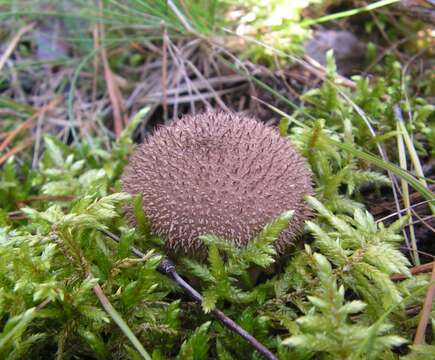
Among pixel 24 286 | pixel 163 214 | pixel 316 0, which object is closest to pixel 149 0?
pixel 316 0

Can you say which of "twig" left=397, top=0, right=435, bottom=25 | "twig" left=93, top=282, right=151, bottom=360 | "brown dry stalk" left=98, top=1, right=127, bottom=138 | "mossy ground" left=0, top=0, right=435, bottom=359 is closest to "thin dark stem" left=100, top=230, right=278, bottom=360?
"mossy ground" left=0, top=0, right=435, bottom=359

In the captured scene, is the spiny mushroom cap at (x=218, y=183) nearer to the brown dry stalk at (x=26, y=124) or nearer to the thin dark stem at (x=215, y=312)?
the thin dark stem at (x=215, y=312)

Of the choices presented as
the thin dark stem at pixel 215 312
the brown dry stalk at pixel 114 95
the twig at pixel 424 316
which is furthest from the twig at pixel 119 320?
the brown dry stalk at pixel 114 95

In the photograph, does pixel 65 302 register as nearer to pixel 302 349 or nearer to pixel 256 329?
pixel 256 329

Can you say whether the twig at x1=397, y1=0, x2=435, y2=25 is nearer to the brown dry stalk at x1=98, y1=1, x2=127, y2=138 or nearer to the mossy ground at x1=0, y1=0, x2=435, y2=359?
the mossy ground at x1=0, y1=0, x2=435, y2=359

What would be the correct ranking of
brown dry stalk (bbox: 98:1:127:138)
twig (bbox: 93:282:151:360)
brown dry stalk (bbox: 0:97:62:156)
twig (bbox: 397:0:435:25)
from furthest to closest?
brown dry stalk (bbox: 98:1:127:138) < brown dry stalk (bbox: 0:97:62:156) < twig (bbox: 397:0:435:25) < twig (bbox: 93:282:151:360)

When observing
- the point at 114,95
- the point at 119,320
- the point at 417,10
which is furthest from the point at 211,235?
the point at 114,95

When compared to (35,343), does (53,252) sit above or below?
above
